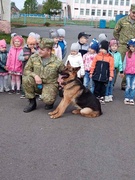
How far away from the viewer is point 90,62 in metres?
7.40

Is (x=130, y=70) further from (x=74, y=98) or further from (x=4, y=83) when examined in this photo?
(x=4, y=83)

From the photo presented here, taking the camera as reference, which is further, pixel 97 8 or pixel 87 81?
pixel 97 8

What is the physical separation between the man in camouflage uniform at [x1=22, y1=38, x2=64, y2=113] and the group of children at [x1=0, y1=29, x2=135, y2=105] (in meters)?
0.67

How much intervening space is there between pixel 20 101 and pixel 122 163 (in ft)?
10.8

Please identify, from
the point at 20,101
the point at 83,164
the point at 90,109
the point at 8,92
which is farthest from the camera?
the point at 8,92

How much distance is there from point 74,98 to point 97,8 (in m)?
95.2

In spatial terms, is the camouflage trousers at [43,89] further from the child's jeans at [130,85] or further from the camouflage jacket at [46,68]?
the child's jeans at [130,85]

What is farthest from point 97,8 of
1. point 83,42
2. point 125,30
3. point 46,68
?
point 46,68

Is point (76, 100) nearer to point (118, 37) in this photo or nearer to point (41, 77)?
point (41, 77)

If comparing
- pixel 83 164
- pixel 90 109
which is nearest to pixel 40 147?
pixel 83 164

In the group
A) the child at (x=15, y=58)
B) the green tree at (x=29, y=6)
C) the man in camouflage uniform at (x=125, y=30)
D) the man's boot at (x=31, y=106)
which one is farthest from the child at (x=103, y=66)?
the green tree at (x=29, y=6)

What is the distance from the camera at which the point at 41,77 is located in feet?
20.9

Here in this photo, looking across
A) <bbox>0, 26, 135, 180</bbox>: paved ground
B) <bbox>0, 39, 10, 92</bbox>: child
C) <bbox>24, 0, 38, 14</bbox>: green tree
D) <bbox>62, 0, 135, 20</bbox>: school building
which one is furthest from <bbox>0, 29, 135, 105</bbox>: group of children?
<bbox>24, 0, 38, 14</bbox>: green tree

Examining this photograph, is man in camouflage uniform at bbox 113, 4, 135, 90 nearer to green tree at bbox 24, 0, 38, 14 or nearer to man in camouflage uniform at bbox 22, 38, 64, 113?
man in camouflage uniform at bbox 22, 38, 64, 113
